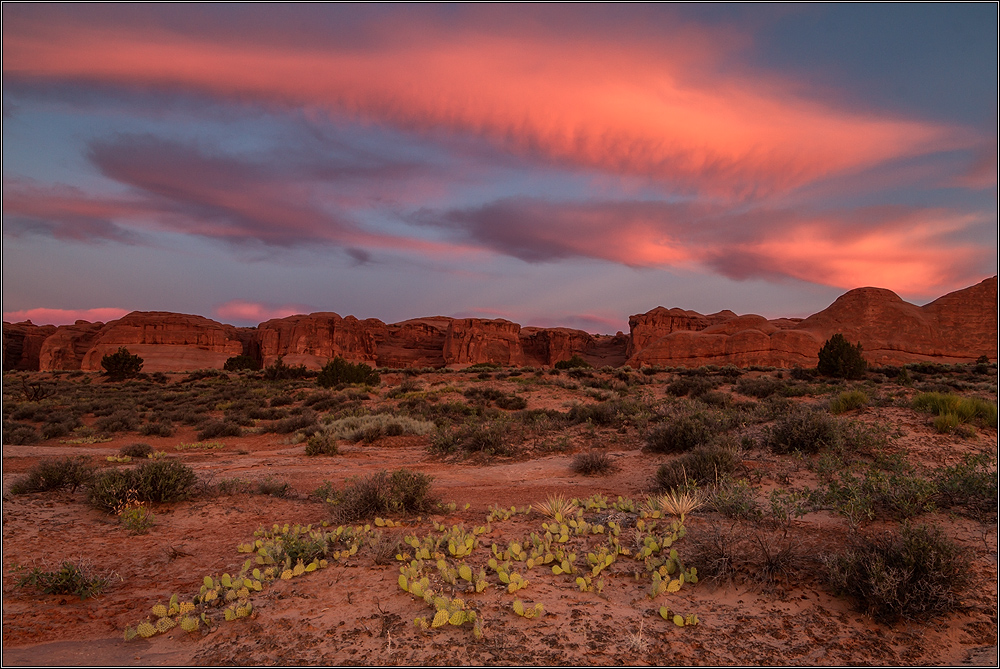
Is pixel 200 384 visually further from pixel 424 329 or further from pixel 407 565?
pixel 424 329

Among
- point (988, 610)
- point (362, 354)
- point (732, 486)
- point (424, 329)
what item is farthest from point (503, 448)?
point (424, 329)

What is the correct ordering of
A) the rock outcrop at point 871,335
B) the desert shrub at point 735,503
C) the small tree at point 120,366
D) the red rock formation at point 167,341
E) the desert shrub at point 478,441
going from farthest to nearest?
the red rock formation at point 167,341 → the rock outcrop at point 871,335 → the small tree at point 120,366 → the desert shrub at point 478,441 → the desert shrub at point 735,503

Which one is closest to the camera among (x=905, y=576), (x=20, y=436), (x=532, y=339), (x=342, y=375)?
(x=905, y=576)

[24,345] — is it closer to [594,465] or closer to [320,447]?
[320,447]

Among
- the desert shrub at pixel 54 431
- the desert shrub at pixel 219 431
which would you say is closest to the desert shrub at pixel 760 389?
the desert shrub at pixel 219 431

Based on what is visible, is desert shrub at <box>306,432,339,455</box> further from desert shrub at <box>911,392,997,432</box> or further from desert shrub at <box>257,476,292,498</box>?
desert shrub at <box>911,392,997,432</box>

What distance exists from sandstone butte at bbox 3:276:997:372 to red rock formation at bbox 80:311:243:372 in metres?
0.17

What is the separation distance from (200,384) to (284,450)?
25806 mm

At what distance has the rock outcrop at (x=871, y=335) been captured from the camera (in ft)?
192

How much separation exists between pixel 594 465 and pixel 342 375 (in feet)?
84.6

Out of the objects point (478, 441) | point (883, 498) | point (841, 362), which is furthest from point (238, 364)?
point (883, 498)

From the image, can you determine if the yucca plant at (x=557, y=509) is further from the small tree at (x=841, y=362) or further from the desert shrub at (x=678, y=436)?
the small tree at (x=841, y=362)

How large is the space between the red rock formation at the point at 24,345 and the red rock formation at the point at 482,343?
238 ft

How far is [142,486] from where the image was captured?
662 cm
